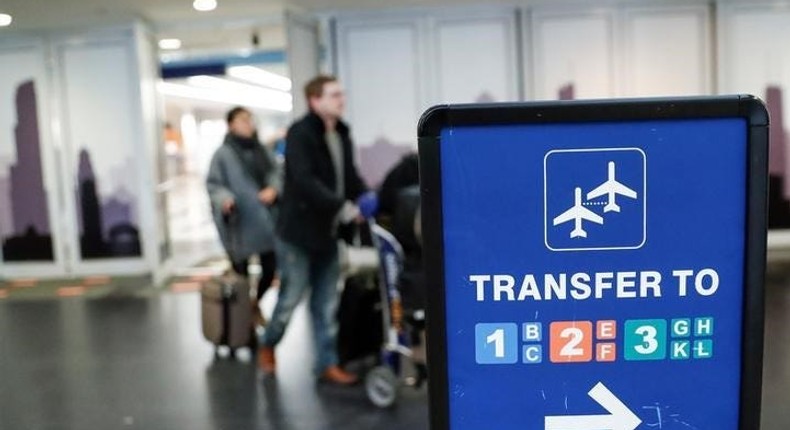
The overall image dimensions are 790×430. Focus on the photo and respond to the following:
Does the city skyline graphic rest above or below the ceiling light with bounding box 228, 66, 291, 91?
below

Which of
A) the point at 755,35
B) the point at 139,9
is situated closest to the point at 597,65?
the point at 755,35

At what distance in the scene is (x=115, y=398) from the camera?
167 inches

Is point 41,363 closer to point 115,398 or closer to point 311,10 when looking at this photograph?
point 115,398

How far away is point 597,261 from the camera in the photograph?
4.07 feet

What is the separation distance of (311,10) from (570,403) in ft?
22.9

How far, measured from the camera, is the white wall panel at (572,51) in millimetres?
7907

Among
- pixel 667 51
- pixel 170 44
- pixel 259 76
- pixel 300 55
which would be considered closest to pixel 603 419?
pixel 300 55

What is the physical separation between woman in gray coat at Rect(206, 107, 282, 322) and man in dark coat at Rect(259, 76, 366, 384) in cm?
95

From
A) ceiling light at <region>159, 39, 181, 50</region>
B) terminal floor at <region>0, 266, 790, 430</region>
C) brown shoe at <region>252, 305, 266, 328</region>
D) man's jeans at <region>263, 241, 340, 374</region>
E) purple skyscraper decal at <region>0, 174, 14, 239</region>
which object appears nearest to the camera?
terminal floor at <region>0, 266, 790, 430</region>

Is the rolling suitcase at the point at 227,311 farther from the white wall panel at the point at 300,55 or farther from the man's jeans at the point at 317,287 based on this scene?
the white wall panel at the point at 300,55

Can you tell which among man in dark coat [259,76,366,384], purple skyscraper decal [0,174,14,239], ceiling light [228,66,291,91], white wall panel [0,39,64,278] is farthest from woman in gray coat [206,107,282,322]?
ceiling light [228,66,291,91]

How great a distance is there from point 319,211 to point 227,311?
1143 mm

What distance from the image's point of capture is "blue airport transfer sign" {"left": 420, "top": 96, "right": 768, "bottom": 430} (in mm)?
1212

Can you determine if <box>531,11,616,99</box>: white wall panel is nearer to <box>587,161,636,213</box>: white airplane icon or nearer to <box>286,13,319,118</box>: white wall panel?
<box>286,13,319,118</box>: white wall panel
